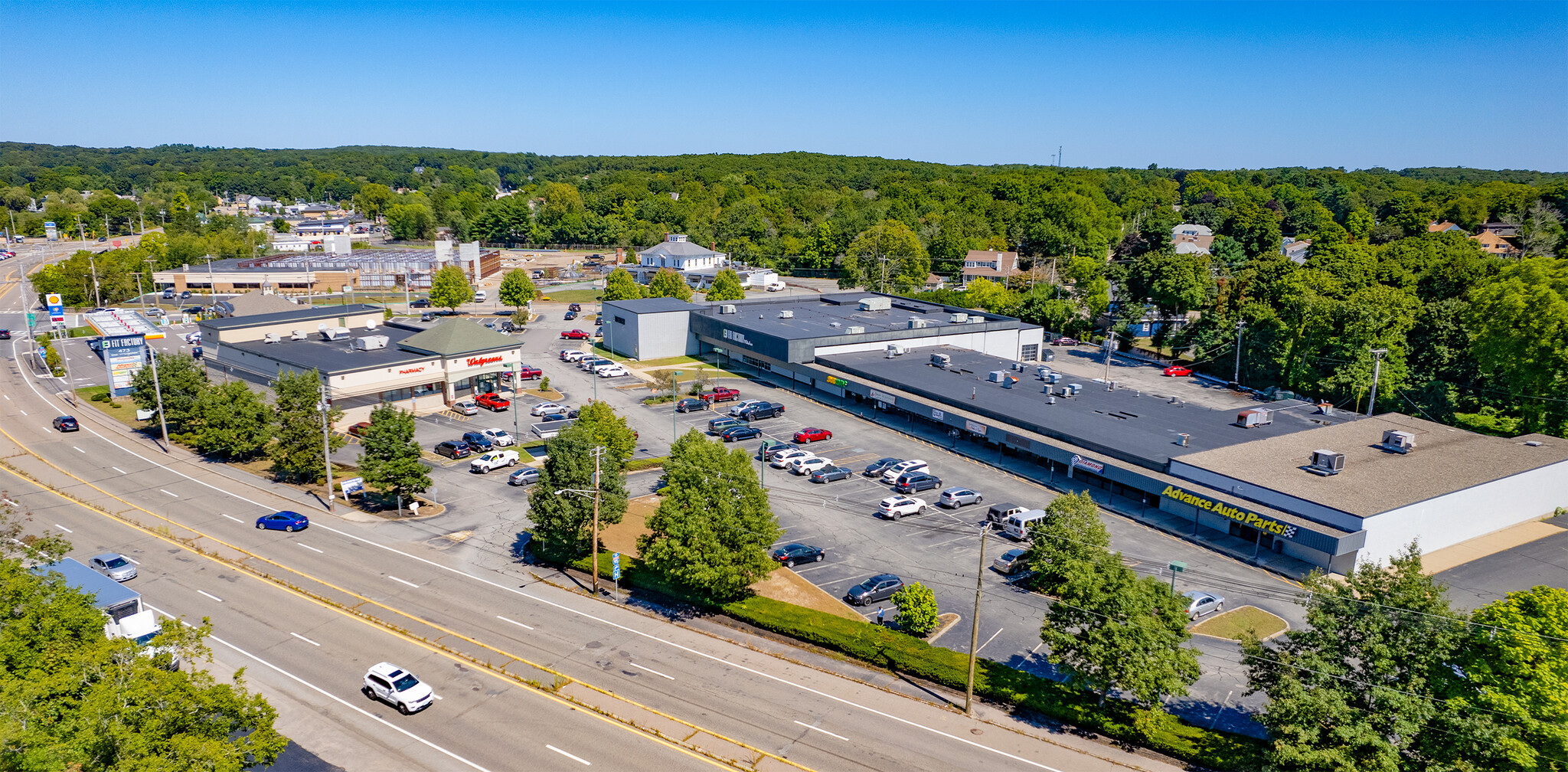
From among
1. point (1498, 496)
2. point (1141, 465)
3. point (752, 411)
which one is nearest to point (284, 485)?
point (752, 411)

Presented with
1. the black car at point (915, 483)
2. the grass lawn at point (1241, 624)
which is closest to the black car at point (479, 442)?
the black car at point (915, 483)

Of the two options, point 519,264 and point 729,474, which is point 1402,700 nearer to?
point 729,474

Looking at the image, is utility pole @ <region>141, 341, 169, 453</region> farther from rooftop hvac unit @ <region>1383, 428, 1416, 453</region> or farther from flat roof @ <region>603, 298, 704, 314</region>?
rooftop hvac unit @ <region>1383, 428, 1416, 453</region>

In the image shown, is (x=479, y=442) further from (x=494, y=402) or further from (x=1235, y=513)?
(x=1235, y=513)

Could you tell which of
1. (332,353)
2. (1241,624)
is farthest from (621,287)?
(1241,624)

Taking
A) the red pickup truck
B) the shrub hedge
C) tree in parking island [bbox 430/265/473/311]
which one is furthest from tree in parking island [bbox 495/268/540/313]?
the shrub hedge
